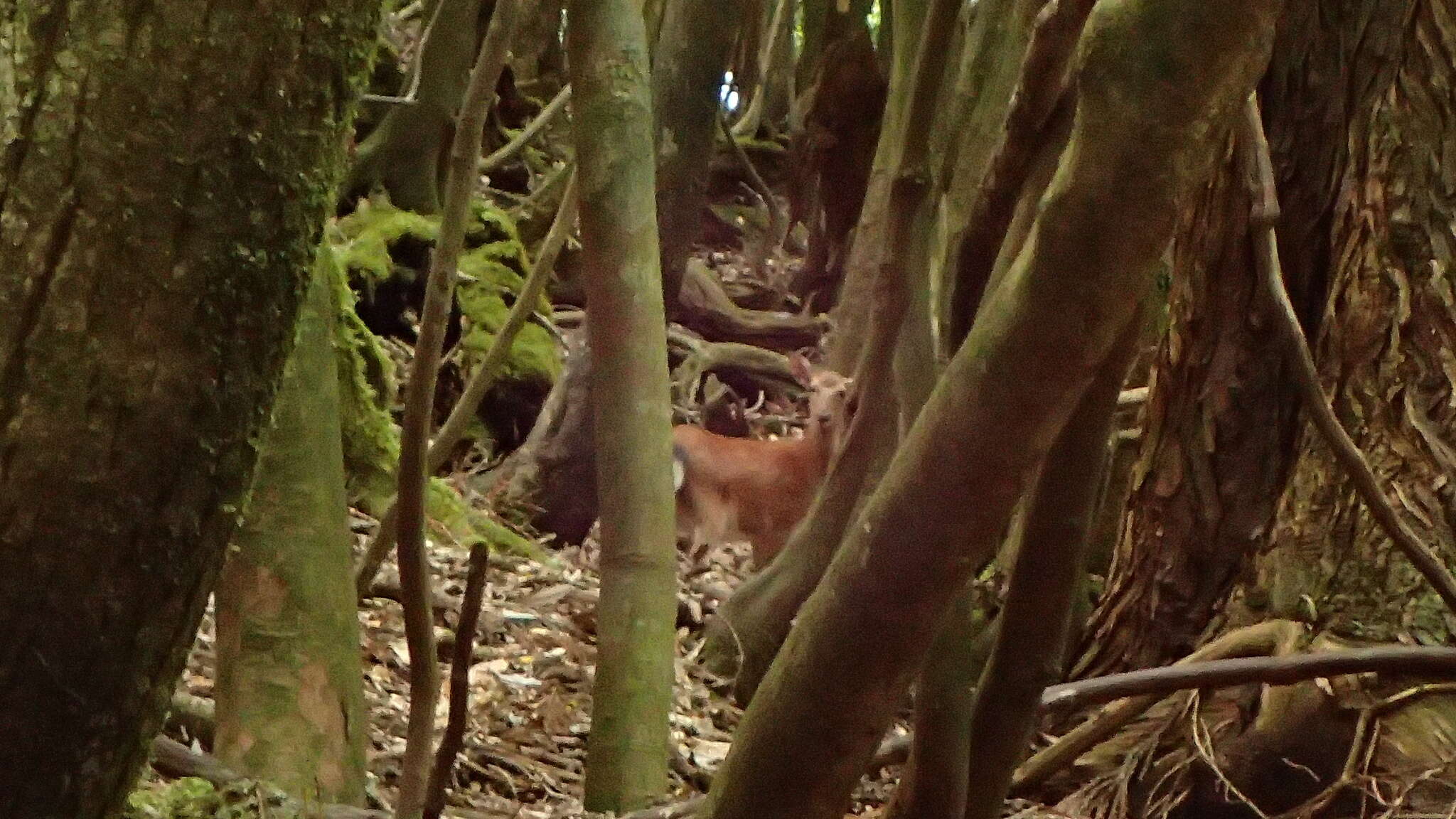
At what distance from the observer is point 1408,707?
108 inches

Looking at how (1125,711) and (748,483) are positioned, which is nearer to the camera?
(1125,711)

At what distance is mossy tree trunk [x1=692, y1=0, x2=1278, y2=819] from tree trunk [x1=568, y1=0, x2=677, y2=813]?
113cm

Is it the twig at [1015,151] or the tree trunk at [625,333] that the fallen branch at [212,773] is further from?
the twig at [1015,151]

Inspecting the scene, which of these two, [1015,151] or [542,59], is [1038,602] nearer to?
[1015,151]

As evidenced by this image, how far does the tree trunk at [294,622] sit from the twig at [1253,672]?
1045 mm

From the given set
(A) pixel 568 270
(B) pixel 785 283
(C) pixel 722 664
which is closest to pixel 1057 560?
(C) pixel 722 664

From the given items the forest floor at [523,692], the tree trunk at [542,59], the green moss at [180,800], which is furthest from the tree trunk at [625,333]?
the tree trunk at [542,59]

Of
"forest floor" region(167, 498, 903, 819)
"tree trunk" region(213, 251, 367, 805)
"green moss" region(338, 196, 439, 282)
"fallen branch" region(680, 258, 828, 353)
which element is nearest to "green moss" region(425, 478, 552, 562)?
"forest floor" region(167, 498, 903, 819)

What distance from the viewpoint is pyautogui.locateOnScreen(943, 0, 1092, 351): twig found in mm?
1513

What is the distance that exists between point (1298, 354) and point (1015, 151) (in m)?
0.55

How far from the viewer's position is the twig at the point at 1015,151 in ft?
Answer: 4.96

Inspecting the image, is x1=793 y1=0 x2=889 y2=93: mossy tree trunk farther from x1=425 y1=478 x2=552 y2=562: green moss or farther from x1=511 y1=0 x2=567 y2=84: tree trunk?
x1=425 y1=478 x2=552 y2=562: green moss

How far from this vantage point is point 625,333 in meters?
2.65

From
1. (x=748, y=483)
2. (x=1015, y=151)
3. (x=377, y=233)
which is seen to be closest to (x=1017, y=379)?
(x=1015, y=151)
